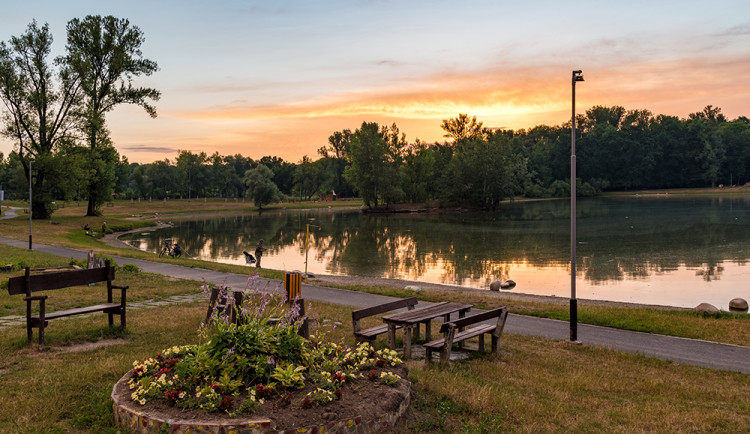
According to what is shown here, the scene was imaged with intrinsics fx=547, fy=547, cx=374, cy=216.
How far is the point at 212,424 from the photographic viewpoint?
5.09 metres

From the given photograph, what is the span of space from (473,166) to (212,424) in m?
96.1

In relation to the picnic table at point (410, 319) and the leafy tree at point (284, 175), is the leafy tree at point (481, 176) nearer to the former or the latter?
the leafy tree at point (284, 175)

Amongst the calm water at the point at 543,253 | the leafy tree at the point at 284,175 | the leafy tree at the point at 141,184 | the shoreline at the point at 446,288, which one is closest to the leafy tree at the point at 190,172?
the leafy tree at the point at 141,184

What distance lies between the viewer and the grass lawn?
5965 mm

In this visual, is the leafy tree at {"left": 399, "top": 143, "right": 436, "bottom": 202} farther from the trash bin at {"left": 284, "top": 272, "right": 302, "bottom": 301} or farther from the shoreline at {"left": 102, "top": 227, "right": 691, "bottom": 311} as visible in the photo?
the trash bin at {"left": 284, "top": 272, "right": 302, "bottom": 301}

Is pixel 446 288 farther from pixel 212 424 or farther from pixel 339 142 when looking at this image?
pixel 339 142

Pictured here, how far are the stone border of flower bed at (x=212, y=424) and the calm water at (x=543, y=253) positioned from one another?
17.6 m

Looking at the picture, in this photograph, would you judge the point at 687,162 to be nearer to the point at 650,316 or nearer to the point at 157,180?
the point at 157,180

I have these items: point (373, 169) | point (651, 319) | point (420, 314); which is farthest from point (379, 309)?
point (373, 169)

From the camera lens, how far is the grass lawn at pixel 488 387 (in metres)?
5.96

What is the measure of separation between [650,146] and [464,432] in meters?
144

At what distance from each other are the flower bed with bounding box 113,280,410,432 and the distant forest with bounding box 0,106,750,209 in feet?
304

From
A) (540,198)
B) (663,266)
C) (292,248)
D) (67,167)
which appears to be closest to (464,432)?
(663,266)

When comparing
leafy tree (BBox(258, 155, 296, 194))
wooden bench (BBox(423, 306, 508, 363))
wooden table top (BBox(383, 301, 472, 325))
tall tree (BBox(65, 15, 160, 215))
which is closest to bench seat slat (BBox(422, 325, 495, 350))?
wooden bench (BBox(423, 306, 508, 363))
